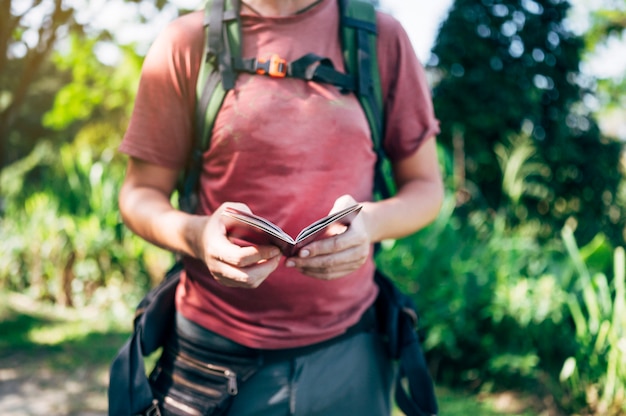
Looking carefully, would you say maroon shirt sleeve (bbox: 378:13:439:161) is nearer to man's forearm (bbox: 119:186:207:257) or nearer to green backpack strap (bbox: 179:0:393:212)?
green backpack strap (bbox: 179:0:393:212)

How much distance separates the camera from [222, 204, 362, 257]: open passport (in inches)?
35.5

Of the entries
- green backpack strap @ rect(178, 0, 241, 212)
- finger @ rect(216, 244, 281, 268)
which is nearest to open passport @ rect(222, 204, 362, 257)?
finger @ rect(216, 244, 281, 268)

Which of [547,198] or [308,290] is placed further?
[547,198]

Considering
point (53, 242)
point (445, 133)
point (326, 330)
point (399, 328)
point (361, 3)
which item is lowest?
point (53, 242)

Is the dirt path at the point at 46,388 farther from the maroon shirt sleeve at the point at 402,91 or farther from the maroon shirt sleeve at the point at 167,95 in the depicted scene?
the maroon shirt sleeve at the point at 402,91

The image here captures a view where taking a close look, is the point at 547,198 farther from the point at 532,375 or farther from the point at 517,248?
the point at 532,375

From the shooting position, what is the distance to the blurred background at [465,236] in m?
3.26

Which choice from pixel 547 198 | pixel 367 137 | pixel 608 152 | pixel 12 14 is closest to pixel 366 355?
pixel 367 137

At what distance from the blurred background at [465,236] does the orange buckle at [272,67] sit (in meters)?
2.24

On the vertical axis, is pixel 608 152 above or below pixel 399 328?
below

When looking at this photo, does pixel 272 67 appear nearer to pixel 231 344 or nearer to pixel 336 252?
pixel 336 252

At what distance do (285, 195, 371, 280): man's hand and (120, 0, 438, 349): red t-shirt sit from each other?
152mm

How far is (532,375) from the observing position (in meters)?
3.26

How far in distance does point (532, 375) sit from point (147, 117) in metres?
2.73
